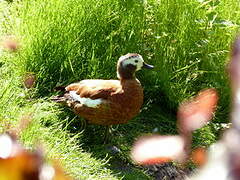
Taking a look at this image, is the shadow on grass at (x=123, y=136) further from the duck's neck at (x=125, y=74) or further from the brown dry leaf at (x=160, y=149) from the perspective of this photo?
the brown dry leaf at (x=160, y=149)

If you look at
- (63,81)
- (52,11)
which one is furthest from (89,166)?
(52,11)

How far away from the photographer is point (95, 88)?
4078 mm

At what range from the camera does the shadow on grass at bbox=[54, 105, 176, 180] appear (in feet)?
13.3

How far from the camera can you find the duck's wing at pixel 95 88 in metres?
4.05

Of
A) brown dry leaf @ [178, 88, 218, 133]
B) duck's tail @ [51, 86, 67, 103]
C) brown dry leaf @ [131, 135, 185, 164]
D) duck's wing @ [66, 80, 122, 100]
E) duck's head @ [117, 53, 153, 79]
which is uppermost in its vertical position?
brown dry leaf @ [178, 88, 218, 133]

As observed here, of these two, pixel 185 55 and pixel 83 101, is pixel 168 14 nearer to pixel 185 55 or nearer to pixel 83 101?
pixel 185 55

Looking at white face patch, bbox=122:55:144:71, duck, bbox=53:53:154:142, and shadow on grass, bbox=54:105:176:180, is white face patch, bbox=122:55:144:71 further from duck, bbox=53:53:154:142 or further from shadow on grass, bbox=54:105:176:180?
shadow on grass, bbox=54:105:176:180

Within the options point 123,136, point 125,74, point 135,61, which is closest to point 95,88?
point 125,74

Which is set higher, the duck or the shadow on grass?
the duck

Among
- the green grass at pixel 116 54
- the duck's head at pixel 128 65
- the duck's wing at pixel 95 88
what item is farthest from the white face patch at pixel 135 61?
the green grass at pixel 116 54

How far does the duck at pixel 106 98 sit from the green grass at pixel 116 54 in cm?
13

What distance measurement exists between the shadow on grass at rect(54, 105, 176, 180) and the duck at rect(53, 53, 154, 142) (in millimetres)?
135

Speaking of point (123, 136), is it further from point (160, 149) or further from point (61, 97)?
point (160, 149)

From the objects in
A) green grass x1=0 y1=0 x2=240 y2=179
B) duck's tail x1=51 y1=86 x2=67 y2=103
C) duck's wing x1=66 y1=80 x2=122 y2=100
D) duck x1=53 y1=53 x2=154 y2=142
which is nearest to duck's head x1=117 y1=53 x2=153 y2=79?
duck x1=53 y1=53 x2=154 y2=142
